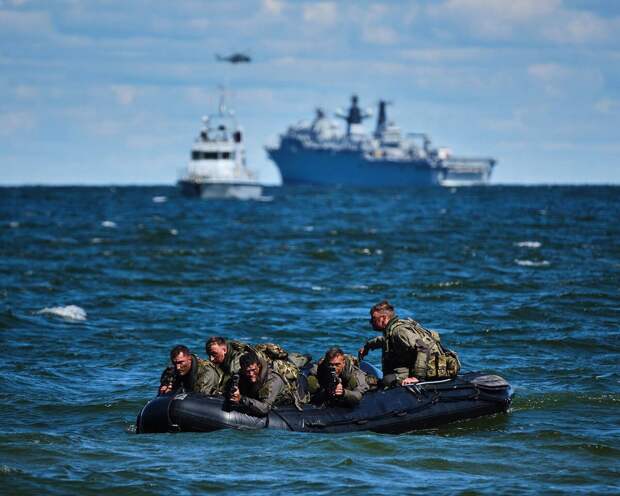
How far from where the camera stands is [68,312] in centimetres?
2680

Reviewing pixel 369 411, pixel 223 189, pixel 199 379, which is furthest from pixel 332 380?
pixel 223 189

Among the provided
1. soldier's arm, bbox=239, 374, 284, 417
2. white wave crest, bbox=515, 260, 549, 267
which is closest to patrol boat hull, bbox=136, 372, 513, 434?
soldier's arm, bbox=239, 374, 284, 417

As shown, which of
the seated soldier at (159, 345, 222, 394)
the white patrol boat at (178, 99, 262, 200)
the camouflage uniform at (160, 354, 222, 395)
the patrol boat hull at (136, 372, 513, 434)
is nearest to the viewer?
the patrol boat hull at (136, 372, 513, 434)

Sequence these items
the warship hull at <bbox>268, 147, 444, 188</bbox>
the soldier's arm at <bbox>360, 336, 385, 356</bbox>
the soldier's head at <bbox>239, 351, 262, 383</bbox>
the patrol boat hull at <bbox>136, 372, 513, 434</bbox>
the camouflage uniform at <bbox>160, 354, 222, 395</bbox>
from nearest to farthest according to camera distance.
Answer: the soldier's head at <bbox>239, 351, 262, 383</bbox> → the patrol boat hull at <bbox>136, 372, 513, 434</bbox> → the camouflage uniform at <bbox>160, 354, 222, 395</bbox> → the soldier's arm at <bbox>360, 336, 385, 356</bbox> → the warship hull at <bbox>268, 147, 444, 188</bbox>

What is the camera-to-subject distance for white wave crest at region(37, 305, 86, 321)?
85.9 ft

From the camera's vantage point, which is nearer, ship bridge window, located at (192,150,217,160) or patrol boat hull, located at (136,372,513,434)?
patrol boat hull, located at (136,372,513,434)

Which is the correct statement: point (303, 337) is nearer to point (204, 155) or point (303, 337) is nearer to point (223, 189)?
point (204, 155)

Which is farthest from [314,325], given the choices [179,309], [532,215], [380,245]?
[532,215]

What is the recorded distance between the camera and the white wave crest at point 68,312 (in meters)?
26.2

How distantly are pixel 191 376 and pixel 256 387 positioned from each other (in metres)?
0.78

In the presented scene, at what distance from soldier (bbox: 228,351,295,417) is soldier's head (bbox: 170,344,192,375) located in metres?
0.60

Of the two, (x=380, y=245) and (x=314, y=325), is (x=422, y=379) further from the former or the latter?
(x=380, y=245)

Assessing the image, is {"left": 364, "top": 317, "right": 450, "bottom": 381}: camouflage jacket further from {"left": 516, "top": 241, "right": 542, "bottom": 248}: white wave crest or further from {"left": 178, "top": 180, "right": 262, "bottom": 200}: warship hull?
{"left": 178, "top": 180, "right": 262, "bottom": 200}: warship hull

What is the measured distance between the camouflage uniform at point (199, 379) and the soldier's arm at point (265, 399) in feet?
1.51
